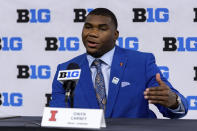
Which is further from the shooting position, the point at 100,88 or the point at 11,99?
the point at 11,99

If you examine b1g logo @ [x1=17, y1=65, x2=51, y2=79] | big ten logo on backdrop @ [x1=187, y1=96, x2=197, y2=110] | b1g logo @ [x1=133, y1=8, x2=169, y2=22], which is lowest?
big ten logo on backdrop @ [x1=187, y1=96, x2=197, y2=110]

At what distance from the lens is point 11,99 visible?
3.38 m

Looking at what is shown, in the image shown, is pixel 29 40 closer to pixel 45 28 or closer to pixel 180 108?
pixel 45 28

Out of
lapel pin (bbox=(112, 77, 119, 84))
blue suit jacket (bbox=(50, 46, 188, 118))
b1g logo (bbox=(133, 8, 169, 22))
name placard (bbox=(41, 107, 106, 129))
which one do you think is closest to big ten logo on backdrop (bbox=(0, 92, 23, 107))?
b1g logo (bbox=(133, 8, 169, 22))

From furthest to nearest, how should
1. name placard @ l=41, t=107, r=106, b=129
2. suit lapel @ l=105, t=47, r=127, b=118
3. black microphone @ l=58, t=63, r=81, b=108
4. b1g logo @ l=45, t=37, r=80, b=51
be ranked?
b1g logo @ l=45, t=37, r=80, b=51, suit lapel @ l=105, t=47, r=127, b=118, black microphone @ l=58, t=63, r=81, b=108, name placard @ l=41, t=107, r=106, b=129

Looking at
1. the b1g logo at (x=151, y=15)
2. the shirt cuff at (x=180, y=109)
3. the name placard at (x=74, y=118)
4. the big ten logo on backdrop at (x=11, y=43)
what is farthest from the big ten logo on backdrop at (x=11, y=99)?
the name placard at (x=74, y=118)

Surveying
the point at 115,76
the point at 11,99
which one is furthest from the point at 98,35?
the point at 11,99

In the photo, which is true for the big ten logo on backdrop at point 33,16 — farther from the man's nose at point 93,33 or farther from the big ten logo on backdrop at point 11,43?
the man's nose at point 93,33

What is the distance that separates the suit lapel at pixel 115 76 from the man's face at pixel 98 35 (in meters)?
0.07

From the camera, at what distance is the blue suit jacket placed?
1988 millimetres

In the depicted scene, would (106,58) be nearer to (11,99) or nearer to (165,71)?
(165,71)

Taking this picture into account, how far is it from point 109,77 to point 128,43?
123 centimetres

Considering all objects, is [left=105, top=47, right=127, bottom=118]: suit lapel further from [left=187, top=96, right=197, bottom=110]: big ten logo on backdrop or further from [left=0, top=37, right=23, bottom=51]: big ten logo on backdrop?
[left=0, top=37, right=23, bottom=51]: big ten logo on backdrop

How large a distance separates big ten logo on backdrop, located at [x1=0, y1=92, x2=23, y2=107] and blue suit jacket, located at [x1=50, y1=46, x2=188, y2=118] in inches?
52.5
